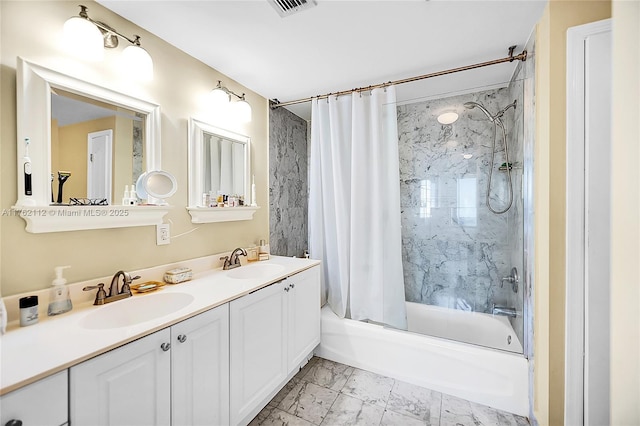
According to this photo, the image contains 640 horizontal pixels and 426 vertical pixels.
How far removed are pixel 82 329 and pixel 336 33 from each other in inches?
75.6

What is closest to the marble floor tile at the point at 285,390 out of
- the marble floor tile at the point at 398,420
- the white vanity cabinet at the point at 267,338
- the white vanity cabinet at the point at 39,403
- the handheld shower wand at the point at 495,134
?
the white vanity cabinet at the point at 267,338

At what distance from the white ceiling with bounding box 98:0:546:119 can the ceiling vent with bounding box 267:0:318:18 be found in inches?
1.6

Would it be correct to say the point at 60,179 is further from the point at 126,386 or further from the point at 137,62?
the point at 126,386

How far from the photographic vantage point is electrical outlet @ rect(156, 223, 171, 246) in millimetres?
1542

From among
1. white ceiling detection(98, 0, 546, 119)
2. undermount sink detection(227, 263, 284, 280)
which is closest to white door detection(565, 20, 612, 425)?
white ceiling detection(98, 0, 546, 119)

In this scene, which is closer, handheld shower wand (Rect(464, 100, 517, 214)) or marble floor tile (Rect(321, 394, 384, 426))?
marble floor tile (Rect(321, 394, 384, 426))

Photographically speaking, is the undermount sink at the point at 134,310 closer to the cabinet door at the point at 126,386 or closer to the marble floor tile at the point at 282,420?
the cabinet door at the point at 126,386

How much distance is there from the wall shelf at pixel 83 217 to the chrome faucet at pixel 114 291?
263mm

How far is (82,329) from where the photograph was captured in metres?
0.96

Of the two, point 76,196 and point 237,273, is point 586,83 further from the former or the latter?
point 76,196

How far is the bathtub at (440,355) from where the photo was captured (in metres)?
1.64

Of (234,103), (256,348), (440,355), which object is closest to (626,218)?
(440,355)

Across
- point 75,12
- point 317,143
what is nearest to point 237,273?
point 317,143

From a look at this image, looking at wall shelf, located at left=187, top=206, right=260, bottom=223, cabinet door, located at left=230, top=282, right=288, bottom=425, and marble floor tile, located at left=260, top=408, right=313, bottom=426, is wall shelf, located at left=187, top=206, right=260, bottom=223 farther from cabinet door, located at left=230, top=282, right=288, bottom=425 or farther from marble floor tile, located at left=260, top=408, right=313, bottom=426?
marble floor tile, located at left=260, top=408, right=313, bottom=426
